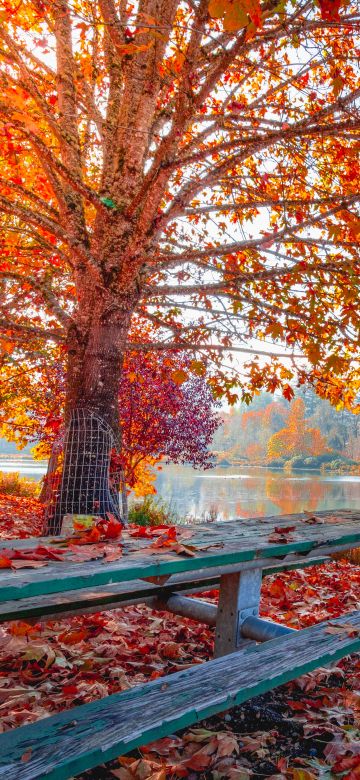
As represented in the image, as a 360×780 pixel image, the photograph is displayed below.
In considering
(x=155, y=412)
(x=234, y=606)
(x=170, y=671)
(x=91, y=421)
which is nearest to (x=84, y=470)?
(x=91, y=421)

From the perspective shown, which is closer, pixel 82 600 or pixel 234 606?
pixel 82 600

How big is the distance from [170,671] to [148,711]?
1548 mm

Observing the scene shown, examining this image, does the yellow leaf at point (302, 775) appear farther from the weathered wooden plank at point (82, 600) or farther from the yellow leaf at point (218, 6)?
the yellow leaf at point (218, 6)

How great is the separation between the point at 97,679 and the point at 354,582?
4599 millimetres

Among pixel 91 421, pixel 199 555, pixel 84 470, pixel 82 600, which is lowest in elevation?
pixel 82 600

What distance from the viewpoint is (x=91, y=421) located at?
5.38m

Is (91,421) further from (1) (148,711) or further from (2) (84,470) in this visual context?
(1) (148,711)

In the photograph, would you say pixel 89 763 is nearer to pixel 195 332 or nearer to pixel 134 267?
pixel 134 267

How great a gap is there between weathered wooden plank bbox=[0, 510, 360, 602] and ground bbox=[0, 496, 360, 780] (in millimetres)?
782

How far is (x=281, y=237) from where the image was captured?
19.0 ft

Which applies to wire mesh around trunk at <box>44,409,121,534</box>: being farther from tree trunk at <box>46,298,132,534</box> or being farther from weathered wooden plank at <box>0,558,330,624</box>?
weathered wooden plank at <box>0,558,330,624</box>

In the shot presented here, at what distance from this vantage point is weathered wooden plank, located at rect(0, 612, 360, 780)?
1529 millimetres

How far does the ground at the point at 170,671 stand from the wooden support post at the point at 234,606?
0.33m

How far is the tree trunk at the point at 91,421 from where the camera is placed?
5.38m
